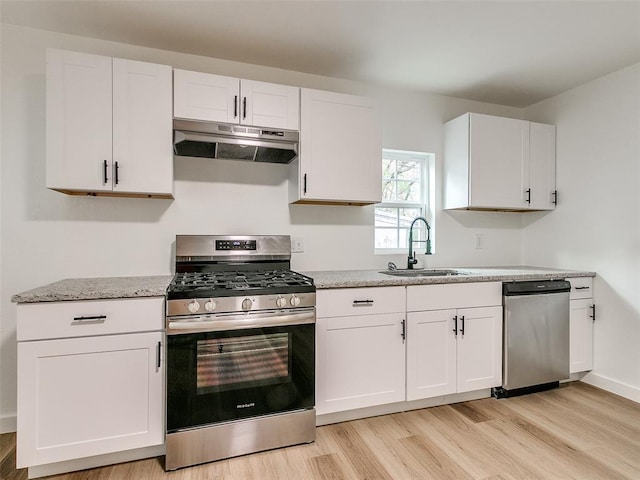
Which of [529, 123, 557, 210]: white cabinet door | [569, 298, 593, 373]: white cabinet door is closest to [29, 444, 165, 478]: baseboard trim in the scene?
[569, 298, 593, 373]: white cabinet door

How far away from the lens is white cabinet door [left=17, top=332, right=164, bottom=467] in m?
1.68

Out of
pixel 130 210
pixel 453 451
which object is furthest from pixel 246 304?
pixel 453 451

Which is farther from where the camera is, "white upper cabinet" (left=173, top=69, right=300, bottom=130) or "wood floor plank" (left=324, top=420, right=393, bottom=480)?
"white upper cabinet" (left=173, top=69, right=300, bottom=130)

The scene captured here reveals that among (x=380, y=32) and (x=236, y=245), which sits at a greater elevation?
(x=380, y=32)

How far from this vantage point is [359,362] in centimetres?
223

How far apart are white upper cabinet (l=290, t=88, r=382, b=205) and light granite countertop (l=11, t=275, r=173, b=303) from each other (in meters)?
1.10

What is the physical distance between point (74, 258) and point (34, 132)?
0.82 metres

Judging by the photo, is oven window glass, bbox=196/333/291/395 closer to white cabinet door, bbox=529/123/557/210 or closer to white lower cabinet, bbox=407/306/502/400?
white lower cabinet, bbox=407/306/502/400

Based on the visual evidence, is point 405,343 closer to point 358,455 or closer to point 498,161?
point 358,455

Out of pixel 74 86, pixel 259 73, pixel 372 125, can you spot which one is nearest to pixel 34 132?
pixel 74 86

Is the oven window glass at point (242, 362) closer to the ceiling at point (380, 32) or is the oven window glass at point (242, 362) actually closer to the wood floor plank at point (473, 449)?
the wood floor plank at point (473, 449)

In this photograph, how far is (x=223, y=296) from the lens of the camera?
1.86m

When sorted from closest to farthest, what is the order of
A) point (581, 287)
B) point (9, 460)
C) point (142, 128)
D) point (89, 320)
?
1. point (89, 320)
2. point (9, 460)
3. point (142, 128)
4. point (581, 287)

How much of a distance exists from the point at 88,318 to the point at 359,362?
1.51m
